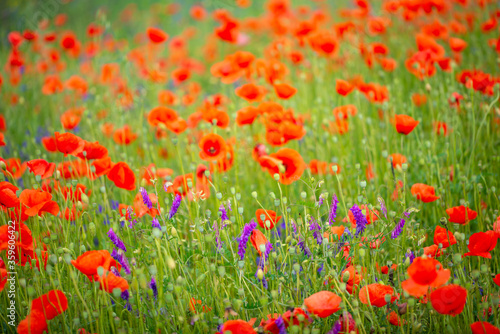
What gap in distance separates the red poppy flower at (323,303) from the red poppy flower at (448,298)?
0.28m

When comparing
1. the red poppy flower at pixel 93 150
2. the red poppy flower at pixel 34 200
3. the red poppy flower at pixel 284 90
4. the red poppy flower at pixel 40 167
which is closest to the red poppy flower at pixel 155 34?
the red poppy flower at pixel 284 90

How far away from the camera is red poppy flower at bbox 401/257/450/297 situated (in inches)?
45.9

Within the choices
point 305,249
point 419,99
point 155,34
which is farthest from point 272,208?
point 155,34

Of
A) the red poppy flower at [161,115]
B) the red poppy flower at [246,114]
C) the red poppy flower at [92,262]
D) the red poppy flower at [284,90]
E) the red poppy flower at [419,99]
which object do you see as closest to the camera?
the red poppy flower at [92,262]

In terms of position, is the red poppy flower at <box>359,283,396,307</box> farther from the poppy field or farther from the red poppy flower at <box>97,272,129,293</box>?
the red poppy flower at <box>97,272,129,293</box>

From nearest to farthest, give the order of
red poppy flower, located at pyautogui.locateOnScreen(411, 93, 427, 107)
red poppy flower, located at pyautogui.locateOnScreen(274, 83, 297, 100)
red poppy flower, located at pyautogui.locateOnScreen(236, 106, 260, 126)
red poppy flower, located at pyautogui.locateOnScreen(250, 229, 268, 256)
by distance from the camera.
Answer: red poppy flower, located at pyautogui.locateOnScreen(250, 229, 268, 256) < red poppy flower, located at pyautogui.locateOnScreen(236, 106, 260, 126) < red poppy flower, located at pyautogui.locateOnScreen(274, 83, 297, 100) < red poppy flower, located at pyautogui.locateOnScreen(411, 93, 427, 107)

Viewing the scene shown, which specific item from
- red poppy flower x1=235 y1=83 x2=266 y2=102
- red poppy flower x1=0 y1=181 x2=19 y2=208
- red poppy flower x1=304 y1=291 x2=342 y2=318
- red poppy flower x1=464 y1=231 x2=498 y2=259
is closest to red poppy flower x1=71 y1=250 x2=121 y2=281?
red poppy flower x1=0 y1=181 x2=19 y2=208

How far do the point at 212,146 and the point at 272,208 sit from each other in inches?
20.2

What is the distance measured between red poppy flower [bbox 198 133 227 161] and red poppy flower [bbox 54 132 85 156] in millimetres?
554

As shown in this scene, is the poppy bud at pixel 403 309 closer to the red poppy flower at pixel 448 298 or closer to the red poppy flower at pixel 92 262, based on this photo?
the red poppy flower at pixel 448 298

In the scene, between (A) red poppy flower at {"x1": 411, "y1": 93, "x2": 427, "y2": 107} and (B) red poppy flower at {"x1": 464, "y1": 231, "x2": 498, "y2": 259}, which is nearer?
(B) red poppy flower at {"x1": 464, "y1": 231, "x2": 498, "y2": 259}

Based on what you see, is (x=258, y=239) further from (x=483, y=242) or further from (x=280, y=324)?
(x=483, y=242)

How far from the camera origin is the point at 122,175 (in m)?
1.79

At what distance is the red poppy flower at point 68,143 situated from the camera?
1756mm
